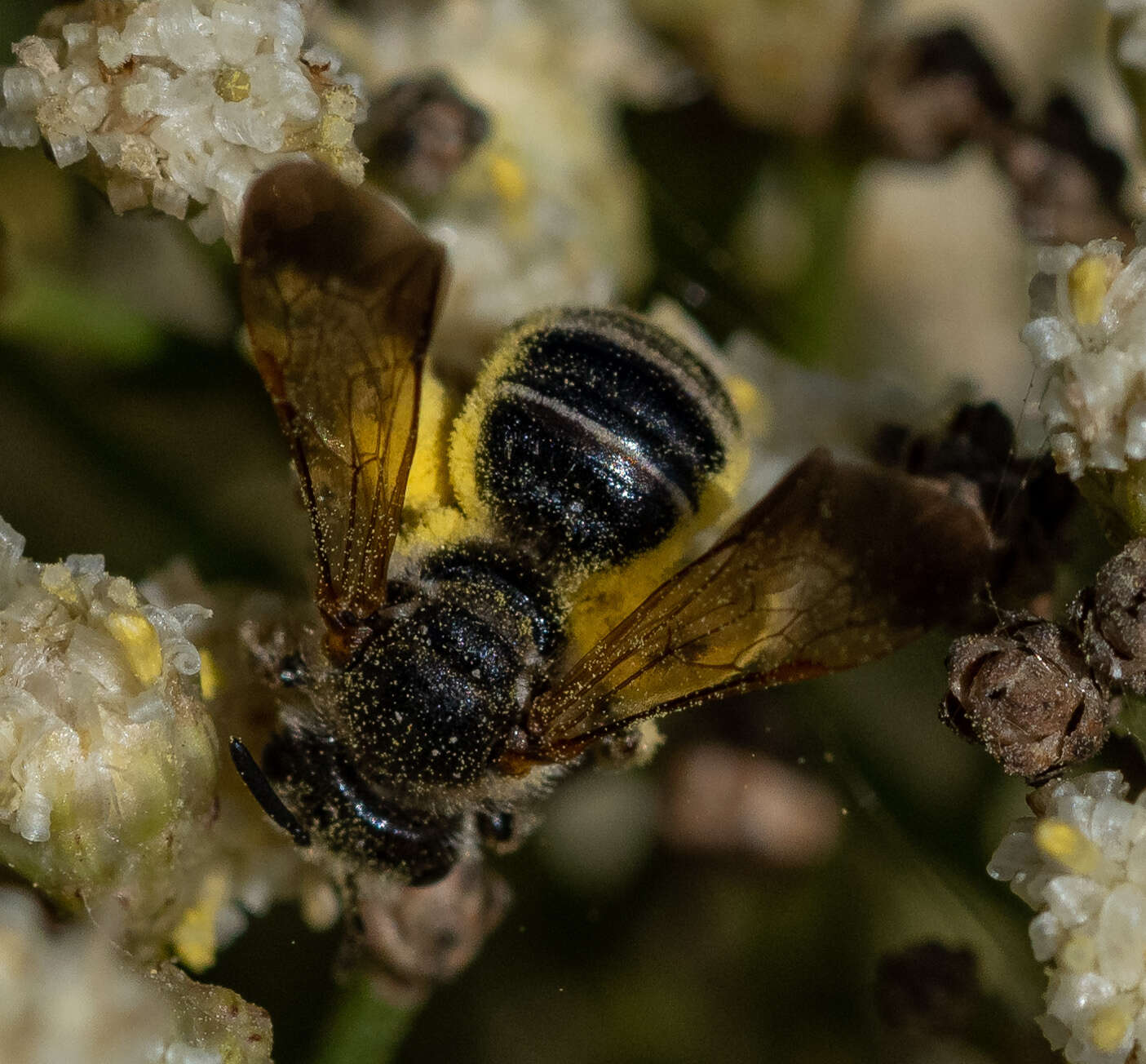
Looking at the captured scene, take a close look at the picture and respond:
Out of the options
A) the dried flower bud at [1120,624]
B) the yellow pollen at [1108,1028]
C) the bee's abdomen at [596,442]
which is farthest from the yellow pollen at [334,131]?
the yellow pollen at [1108,1028]

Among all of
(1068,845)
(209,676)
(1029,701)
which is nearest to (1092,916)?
(1068,845)

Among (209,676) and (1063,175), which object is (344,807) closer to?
(209,676)

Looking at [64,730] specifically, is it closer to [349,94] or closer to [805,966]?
[349,94]

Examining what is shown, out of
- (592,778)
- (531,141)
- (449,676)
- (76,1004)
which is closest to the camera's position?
(76,1004)

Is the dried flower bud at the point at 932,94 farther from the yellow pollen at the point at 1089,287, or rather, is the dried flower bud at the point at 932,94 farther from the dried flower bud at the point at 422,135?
the yellow pollen at the point at 1089,287

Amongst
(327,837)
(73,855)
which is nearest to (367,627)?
(327,837)
